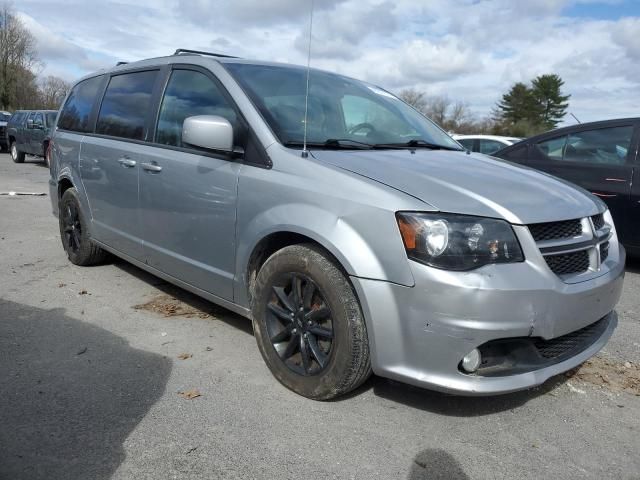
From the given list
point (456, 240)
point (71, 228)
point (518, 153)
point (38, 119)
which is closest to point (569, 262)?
point (456, 240)

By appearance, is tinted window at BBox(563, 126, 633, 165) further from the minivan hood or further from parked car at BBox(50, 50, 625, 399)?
the minivan hood

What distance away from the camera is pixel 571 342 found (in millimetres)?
2783

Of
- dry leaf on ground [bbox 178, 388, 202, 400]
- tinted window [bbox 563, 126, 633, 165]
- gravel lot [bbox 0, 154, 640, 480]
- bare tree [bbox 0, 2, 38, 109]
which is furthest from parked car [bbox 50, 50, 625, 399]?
bare tree [bbox 0, 2, 38, 109]

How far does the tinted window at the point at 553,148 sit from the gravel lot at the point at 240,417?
2.75 metres

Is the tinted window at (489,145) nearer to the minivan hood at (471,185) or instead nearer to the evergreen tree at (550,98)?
the minivan hood at (471,185)

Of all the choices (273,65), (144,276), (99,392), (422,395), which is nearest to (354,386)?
(422,395)

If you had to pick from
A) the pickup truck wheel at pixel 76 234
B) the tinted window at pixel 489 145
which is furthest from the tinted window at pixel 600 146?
the tinted window at pixel 489 145

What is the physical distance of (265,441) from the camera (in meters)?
2.55

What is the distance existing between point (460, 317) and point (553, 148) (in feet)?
15.2

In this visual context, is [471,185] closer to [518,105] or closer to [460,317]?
[460,317]

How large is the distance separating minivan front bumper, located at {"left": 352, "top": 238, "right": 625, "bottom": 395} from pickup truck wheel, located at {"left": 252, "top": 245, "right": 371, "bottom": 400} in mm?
99

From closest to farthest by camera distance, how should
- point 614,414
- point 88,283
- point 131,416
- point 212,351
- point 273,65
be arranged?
point 131,416, point 614,414, point 212,351, point 273,65, point 88,283

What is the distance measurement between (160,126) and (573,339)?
2.96 meters

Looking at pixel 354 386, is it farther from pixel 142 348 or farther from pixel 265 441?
pixel 142 348
